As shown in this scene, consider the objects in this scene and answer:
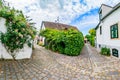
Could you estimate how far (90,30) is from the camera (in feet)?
122

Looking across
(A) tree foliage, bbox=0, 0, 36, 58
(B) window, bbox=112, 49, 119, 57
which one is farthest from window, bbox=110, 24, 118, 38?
(A) tree foliage, bbox=0, 0, 36, 58

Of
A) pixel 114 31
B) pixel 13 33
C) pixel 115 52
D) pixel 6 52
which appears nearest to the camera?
pixel 13 33

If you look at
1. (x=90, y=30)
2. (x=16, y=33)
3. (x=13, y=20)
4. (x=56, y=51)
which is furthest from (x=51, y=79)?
(x=90, y=30)

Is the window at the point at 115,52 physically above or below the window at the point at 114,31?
below

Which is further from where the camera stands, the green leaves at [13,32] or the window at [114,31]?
the window at [114,31]

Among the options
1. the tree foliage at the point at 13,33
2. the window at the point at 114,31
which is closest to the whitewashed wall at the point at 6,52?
the tree foliage at the point at 13,33

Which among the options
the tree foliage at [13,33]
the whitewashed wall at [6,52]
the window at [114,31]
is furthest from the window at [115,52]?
the tree foliage at [13,33]

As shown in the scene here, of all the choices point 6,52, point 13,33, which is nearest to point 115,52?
point 13,33

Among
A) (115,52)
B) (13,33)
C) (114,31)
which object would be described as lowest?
(115,52)

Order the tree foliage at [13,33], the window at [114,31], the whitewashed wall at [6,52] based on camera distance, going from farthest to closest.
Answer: the window at [114,31] < the whitewashed wall at [6,52] < the tree foliage at [13,33]

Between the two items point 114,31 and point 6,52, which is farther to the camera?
point 114,31

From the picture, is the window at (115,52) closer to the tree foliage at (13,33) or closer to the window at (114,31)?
the window at (114,31)

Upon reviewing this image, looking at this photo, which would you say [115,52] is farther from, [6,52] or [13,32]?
[6,52]

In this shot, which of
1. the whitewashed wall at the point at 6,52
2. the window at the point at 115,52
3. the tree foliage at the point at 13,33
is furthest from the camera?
the window at the point at 115,52
